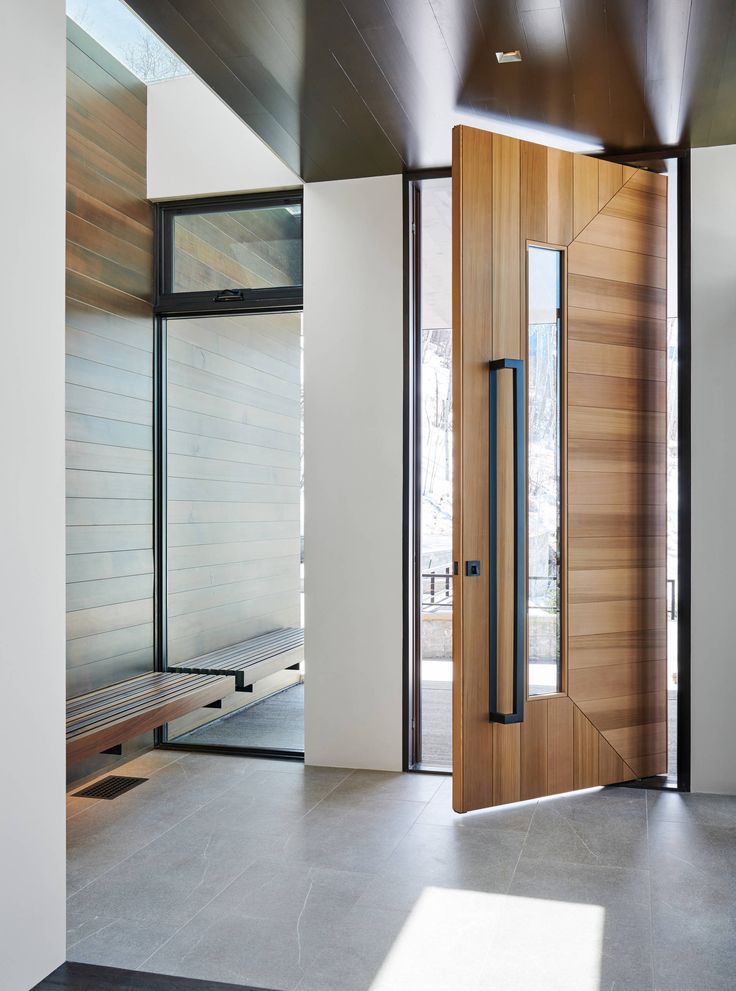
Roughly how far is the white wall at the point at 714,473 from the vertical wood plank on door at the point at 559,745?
56 centimetres

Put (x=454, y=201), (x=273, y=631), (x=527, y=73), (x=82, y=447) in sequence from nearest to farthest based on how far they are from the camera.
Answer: (x=527, y=73) < (x=454, y=201) < (x=82, y=447) < (x=273, y=631)

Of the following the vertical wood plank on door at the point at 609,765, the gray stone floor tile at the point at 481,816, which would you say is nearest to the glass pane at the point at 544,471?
the vertical wood plank on door at the point at 609,765

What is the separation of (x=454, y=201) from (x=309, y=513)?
4.93ft

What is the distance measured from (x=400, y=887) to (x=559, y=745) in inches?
41.0

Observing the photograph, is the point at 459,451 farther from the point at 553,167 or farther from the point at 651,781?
the point at 651,781

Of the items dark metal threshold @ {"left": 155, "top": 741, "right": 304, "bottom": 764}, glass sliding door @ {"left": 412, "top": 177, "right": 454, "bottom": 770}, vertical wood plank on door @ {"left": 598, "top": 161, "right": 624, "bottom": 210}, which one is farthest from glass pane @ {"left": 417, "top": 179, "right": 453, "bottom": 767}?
vertical wood plank on door @ {"left": 598, "top": 161, "right": 624, "bottom": 210}

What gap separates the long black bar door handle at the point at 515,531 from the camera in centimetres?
336

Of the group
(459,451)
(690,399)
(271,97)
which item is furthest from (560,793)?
(271,97)

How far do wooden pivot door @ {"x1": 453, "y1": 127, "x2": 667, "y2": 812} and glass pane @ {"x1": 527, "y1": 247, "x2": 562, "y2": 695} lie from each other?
0.05 feet

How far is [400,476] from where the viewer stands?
13.0 feet

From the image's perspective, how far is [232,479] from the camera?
16.0ft

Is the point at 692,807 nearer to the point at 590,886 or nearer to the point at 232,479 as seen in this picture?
the point at 590,886

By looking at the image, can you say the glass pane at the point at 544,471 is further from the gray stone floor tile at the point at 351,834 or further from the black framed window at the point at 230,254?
the black framed window at the point at 230,254

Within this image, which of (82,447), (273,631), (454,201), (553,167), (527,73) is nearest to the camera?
(527,73)
